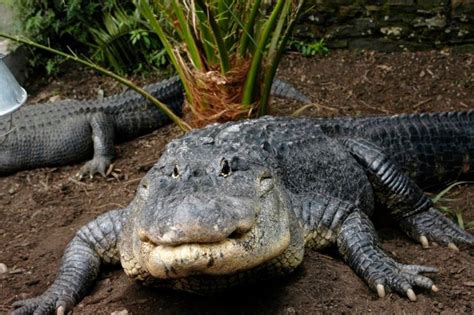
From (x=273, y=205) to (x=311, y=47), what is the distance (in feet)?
14.4

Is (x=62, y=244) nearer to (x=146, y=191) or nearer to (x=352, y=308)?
(x=146, y=191)

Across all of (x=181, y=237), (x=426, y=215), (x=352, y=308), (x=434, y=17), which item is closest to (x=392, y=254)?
(x=426, y=215)

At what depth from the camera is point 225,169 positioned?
261 cm

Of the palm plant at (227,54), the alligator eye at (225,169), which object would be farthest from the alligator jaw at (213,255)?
the palm plant at (227,54)

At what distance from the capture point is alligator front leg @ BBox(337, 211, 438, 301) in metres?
2.95

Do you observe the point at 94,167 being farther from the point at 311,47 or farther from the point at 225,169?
the point at 225,169

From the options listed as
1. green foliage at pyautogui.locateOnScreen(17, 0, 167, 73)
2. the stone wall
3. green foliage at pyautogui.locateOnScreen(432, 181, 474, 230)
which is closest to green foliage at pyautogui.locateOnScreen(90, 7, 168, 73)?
Result: green foliage at pyautogui.locateOnScreen(17, 0, 167, 73)

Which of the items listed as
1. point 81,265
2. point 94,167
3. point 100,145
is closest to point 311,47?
point 100,145

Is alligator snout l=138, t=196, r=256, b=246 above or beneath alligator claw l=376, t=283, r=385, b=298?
above

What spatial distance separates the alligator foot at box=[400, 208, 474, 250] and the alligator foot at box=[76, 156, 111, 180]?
2447 millimetres

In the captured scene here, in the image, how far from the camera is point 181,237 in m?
2.18

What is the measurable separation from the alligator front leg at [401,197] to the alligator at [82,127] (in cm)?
204

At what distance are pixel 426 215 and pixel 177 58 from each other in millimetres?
2025

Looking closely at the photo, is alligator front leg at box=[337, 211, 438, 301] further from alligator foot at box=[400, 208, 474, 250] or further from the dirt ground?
alligator foot at box=[400, 208, 474, 250]
